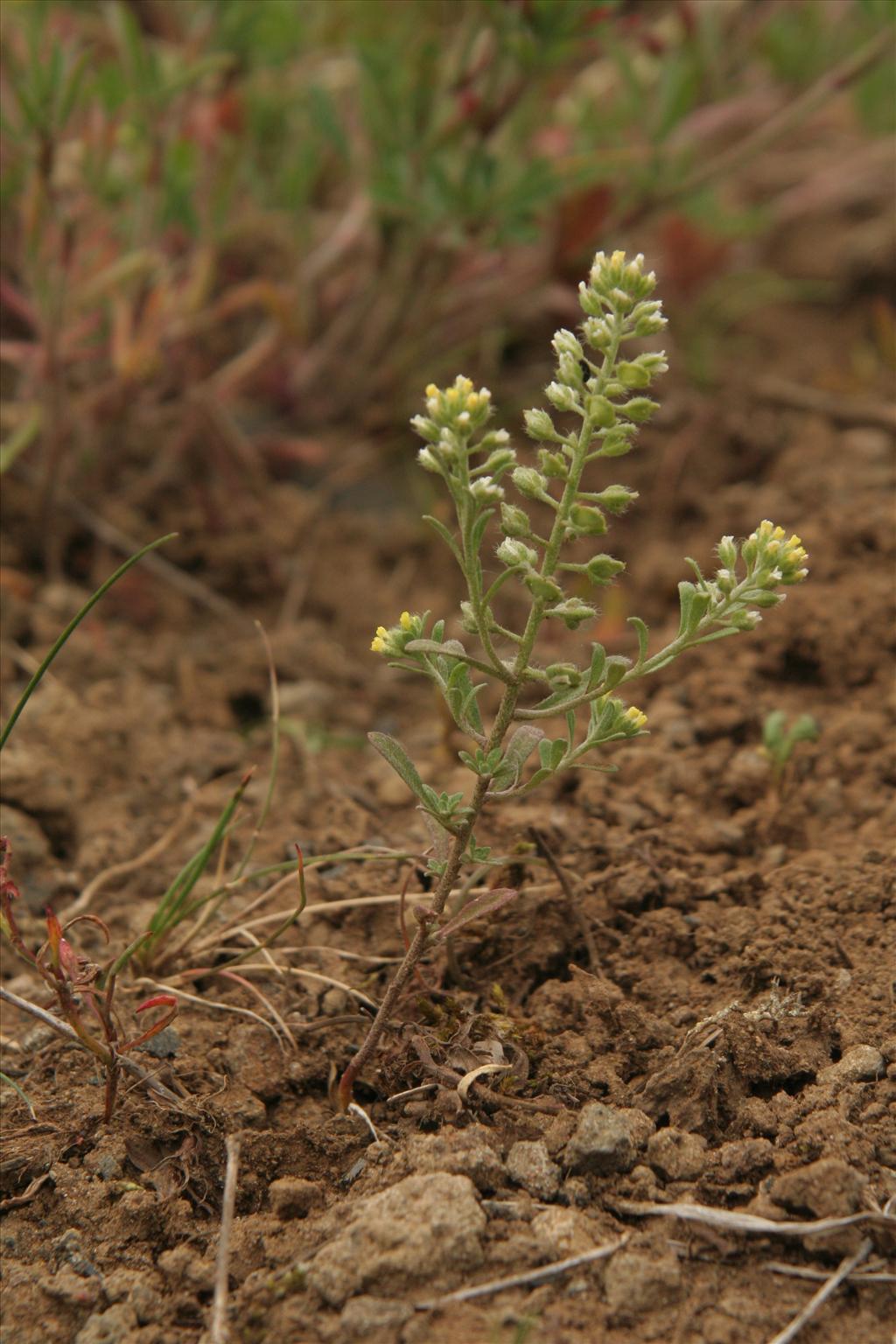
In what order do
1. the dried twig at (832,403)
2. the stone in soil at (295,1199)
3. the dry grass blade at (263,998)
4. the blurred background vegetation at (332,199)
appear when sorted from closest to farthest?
the stone in soil at (295,1199), the dry grass blade at (263,998), the blurred background vegetation at (332,199), the dried twig at (832,403)

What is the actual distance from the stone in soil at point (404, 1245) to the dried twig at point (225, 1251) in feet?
0.35

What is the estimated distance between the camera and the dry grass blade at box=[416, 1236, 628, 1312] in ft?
5.07

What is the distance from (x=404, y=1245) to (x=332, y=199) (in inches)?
135

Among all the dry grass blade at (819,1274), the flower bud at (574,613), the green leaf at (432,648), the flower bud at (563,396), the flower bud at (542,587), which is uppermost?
the flower bud at (563,396)

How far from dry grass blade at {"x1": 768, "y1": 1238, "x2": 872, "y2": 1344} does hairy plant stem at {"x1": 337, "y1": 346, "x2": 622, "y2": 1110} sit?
2.08ft

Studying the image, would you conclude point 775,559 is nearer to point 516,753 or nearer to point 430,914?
point 516,753

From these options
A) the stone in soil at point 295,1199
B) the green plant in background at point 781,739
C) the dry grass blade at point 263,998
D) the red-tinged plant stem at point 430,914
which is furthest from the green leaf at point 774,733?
the stone in soil at point 295,1199

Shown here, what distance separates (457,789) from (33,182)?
1.71m

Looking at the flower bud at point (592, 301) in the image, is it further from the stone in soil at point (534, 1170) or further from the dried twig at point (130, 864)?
the dried twig at point (130, 864)

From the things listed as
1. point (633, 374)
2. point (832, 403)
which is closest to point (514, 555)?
point (633, 374)

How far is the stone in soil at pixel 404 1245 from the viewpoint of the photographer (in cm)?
157

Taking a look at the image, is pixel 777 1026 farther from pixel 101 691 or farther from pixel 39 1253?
pixel 101 691

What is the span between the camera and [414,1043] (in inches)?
73.2

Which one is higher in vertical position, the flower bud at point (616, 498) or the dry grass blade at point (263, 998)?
the flower bud at point (616, 498)
